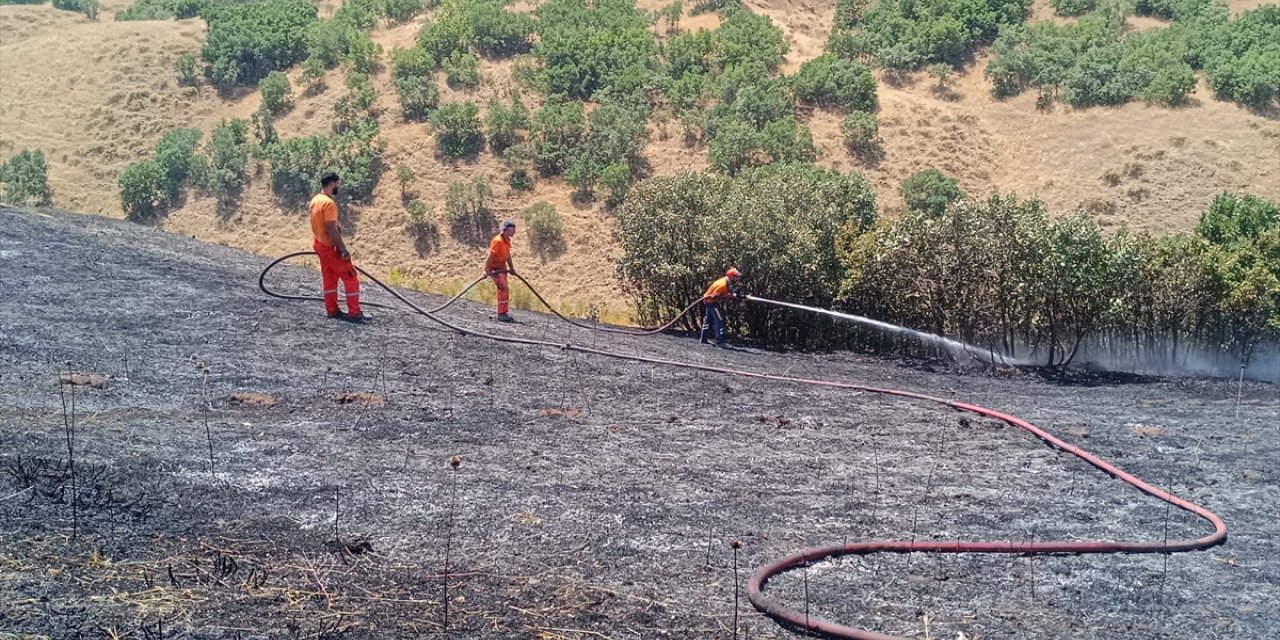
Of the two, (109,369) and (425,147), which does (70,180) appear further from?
(109,369)

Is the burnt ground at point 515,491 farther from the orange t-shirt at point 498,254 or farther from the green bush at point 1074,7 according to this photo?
the green bush at point 1074,7

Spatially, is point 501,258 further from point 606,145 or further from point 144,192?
point 144,192

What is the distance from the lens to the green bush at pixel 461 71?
110 ft

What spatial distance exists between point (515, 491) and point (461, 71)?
88.9ft

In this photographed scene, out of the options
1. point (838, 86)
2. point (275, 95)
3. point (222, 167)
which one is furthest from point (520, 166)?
point (838, 86)

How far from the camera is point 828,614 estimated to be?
6.77 m

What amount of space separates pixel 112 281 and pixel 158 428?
21.5 ft

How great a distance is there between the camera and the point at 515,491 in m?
8.55

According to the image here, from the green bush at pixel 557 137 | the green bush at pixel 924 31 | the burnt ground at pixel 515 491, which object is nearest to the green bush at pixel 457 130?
the green bush at pixel 557 137

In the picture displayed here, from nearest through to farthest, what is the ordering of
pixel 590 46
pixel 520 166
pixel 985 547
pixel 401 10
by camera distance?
pixel 985 547, pixel 520 166, pixel 590 46, pixel 401 10

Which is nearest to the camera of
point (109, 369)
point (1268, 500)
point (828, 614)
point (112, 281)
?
point (828, 614)

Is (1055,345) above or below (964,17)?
below

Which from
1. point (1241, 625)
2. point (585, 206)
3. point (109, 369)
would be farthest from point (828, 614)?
point (585, 206)

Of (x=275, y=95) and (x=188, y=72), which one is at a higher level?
(x=188, y=72)
